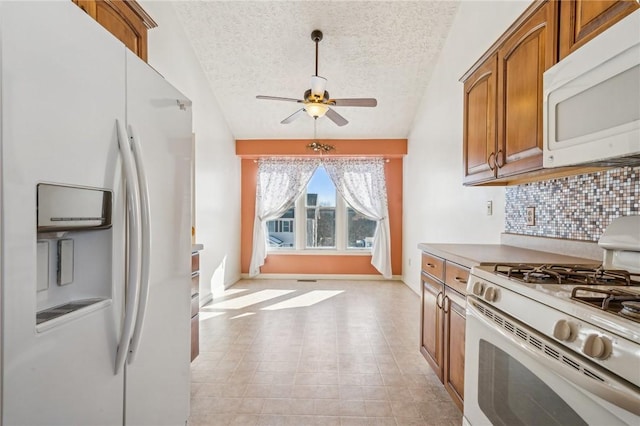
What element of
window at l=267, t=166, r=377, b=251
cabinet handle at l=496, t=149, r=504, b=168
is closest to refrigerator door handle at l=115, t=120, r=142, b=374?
cabinet handle at l=496, t=149, r=504, b=168

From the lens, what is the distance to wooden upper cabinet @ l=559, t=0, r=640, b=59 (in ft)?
3.82

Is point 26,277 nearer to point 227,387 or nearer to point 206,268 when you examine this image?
point 227,387

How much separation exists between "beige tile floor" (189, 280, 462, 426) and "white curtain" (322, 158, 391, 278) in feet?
5.77

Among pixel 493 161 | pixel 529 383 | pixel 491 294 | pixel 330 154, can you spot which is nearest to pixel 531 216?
pixel 493 161

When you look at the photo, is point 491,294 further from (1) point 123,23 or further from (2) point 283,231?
(2) point 283,231

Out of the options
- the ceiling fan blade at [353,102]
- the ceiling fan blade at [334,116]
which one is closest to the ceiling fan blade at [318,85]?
the ceiling fan blade at [353,102]

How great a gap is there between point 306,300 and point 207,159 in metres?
2.30

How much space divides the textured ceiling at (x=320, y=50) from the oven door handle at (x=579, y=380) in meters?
3.34

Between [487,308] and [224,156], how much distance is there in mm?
4461

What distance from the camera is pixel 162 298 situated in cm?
120

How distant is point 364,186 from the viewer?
5.74m

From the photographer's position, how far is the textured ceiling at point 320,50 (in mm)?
3385

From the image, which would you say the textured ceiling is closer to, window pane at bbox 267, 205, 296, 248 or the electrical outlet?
window pane at bbox 267, 205, 296, 248

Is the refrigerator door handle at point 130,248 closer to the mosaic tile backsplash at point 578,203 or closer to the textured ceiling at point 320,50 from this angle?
the mosaic tile backsplash at point 578,203
